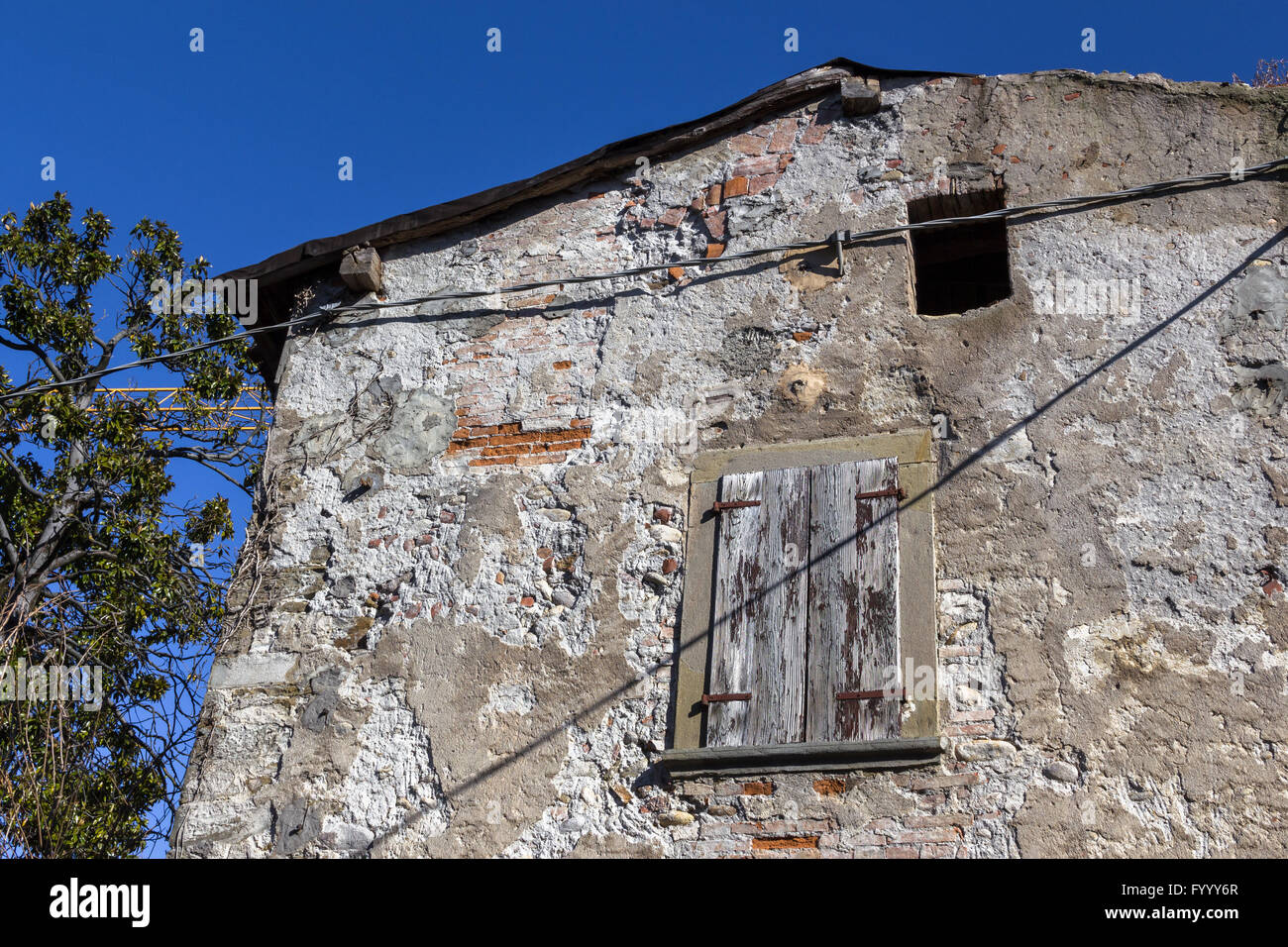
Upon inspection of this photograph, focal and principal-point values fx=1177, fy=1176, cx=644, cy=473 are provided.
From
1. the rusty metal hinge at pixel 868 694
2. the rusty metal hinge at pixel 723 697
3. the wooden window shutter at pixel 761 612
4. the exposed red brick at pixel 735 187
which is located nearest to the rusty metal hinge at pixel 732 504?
the wooden window shutter at pixel 761 612

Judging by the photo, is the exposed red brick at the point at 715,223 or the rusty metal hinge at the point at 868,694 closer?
the rusty metal hinge at the point at 868,694

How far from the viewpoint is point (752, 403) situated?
530 cm

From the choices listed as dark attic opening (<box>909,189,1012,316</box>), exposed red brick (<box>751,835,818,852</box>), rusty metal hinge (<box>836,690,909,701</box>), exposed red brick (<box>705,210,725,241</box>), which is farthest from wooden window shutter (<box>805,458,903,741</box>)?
exposed red brick (<box>705,210,725,241</box>)

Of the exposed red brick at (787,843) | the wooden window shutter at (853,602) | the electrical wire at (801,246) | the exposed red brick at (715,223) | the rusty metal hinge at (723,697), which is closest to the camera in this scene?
the exposed red brick at (787,843)

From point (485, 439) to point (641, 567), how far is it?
110 cm

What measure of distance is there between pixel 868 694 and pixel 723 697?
55 centimetres

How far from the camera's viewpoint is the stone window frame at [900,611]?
4301 mm

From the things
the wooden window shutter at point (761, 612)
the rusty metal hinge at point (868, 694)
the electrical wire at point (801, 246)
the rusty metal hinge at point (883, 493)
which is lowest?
the rusty metal hinge at point (868, 694)

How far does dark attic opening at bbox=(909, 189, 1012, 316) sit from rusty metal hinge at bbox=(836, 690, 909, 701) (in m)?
1.90

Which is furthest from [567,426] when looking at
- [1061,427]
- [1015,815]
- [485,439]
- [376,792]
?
[1015,815]

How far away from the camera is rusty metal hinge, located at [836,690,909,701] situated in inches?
173

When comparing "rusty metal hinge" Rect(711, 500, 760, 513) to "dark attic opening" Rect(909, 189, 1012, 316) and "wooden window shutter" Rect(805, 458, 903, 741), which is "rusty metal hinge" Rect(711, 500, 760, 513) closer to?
"wooden window shutter" Rect(805, 458, 903, 741)

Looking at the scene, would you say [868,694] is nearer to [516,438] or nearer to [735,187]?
[516,438]

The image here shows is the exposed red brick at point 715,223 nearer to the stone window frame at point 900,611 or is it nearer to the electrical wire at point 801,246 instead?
the electrical wire at point 801,246
